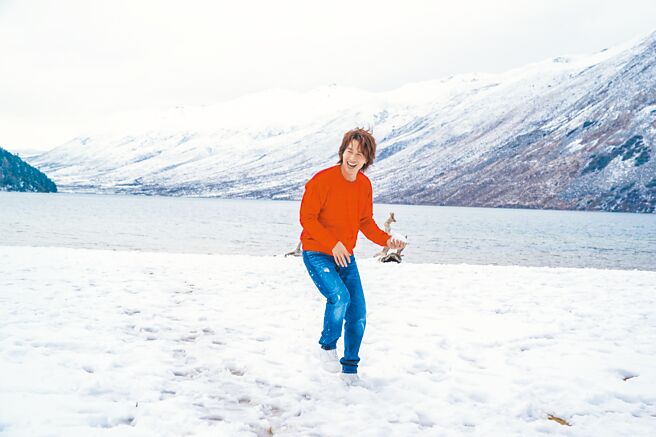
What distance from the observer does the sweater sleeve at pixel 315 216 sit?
563 centimetres

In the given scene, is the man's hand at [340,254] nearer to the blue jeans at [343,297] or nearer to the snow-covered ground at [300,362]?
the blue jeans at [343,297]

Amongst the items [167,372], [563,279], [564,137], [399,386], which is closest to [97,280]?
[167,372]

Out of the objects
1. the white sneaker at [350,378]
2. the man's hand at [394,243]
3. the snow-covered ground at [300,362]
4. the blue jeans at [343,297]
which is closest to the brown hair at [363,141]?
the man's hand at [394,243]

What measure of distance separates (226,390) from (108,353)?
6.17 ft

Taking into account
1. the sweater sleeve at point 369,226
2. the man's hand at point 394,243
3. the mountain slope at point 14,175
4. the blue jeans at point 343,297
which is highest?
the mountain slope at point 14,175

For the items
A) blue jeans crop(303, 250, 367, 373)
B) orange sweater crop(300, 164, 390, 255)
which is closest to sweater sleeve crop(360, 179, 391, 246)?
orange sweater crop(300, 164, 390, 255)

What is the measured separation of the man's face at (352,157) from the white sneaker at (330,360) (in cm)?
251

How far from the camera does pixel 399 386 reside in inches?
233

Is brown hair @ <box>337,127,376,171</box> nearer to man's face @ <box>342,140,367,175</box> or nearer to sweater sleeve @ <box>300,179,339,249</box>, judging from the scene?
man's face @ <box>342,140,367,175</box>

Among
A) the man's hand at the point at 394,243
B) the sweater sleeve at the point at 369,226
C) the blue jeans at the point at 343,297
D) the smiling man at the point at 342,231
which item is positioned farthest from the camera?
the sweater sleeve at the point at 369,226

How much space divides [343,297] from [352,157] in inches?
64.2

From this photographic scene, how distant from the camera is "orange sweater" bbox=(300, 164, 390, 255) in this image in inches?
223

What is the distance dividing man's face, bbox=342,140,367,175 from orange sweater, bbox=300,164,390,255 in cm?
11

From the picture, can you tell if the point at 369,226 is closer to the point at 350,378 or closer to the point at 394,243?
the point at 394,243
